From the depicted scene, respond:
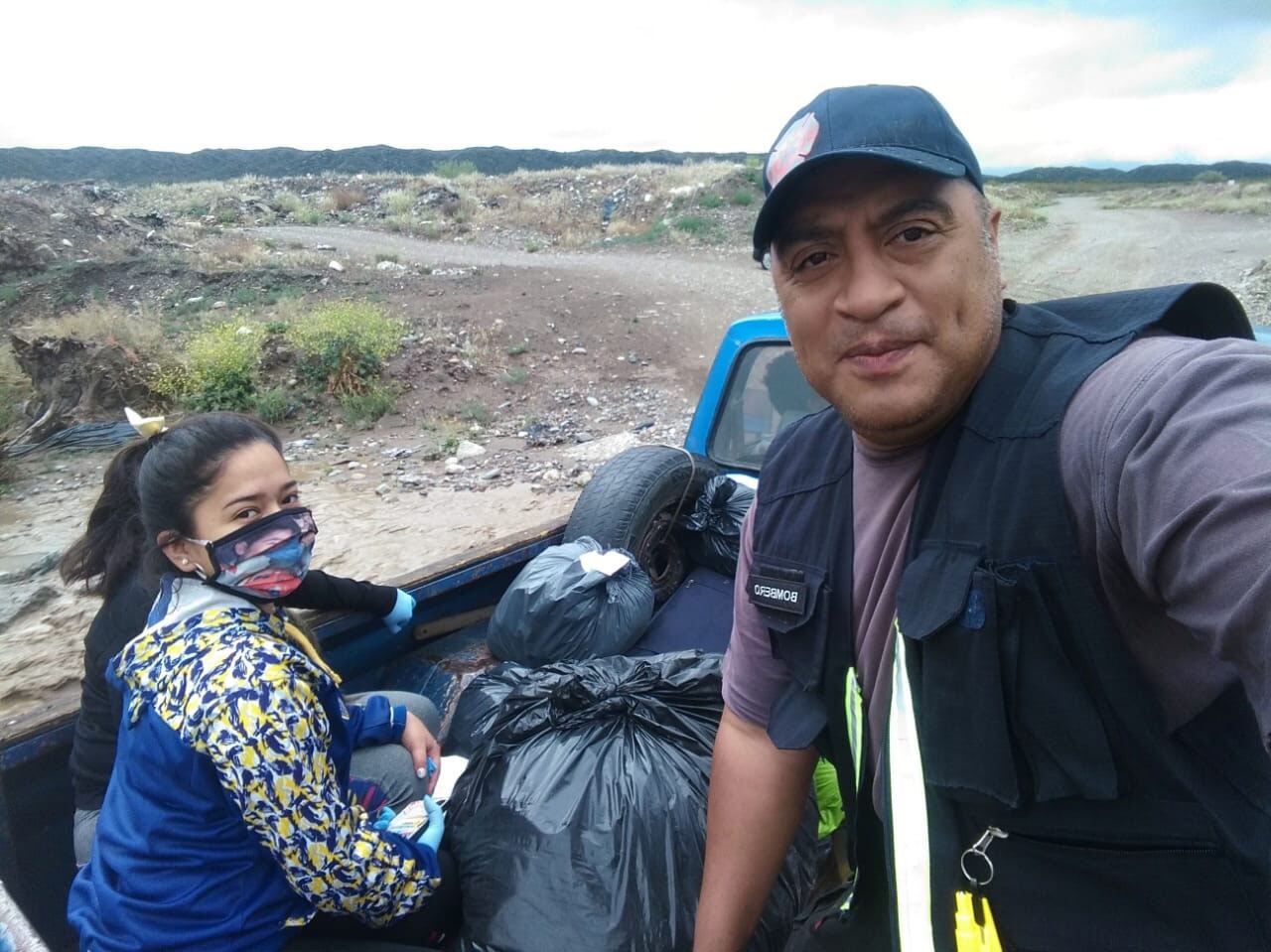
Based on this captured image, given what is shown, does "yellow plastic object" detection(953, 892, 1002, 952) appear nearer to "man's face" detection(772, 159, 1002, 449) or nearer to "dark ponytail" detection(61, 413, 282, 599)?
"man's face" detection(772, 159, 1002, 449)

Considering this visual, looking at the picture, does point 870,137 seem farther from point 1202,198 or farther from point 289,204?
point 1202,198

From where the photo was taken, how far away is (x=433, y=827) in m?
1.88

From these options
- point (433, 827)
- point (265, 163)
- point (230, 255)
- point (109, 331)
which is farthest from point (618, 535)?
point (265, 163)

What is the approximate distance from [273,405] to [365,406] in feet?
3.59

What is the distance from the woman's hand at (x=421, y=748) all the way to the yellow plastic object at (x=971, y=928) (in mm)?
1557

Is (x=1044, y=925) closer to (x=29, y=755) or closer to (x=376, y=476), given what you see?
(x=29, y=755)

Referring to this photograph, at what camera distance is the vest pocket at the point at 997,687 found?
3.03 feet

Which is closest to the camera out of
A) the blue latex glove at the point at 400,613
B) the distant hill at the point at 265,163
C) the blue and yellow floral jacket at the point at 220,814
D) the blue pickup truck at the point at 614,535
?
the blue and yellow floral jacket at the point at 220,814

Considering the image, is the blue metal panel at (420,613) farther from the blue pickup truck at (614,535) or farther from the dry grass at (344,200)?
the dry grass at (344,200)

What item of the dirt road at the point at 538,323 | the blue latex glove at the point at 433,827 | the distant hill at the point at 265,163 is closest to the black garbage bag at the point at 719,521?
the blue latex glove at the point at 433,827

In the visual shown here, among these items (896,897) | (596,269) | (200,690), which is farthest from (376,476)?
(596,269)

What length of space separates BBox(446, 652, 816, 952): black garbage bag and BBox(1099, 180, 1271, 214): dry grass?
32744 mm

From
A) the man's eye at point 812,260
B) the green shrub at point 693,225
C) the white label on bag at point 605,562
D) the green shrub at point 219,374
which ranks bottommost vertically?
the green shrub at point 219,374

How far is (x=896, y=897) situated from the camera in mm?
1059
